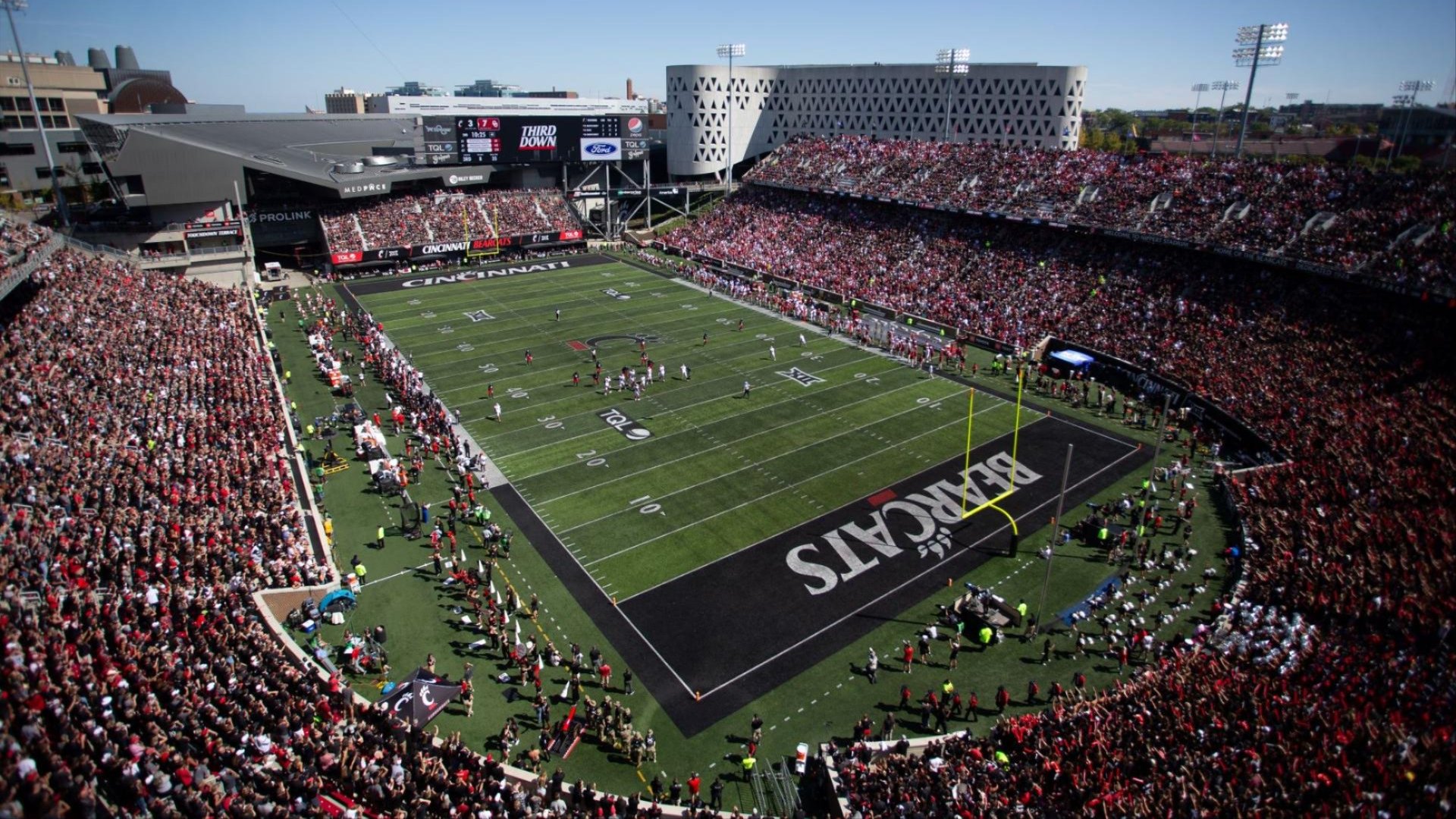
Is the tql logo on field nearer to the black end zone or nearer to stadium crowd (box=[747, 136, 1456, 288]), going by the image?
the black end zone

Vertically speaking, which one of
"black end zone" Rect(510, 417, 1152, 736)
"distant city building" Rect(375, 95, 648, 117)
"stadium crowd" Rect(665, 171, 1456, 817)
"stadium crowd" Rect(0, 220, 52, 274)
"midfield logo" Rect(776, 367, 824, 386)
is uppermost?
"distant city building" Rect(375, 95, 648, 117)

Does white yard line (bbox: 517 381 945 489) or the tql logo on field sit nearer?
white yard line (bbox: 517 381 945 489)

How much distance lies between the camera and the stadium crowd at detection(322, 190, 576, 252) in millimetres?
57938

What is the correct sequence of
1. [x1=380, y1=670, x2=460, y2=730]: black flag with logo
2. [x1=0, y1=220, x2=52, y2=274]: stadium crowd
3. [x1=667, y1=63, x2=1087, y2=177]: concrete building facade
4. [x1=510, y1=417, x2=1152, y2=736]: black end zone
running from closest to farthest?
[x1=380, y1=670, x2=460, y2=730]: black flag with logo
[x1=510, y1=417, x2=1152, y2=736]: black end zone
[x1=0, y1=220, x2=52, y2=274]: stadium crowd
[x1=667, y1=63, x2=1087, y2=177]: concrete building facade

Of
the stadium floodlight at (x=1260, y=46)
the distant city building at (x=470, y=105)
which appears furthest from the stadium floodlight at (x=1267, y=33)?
the distant city building at (x=470, y=105)

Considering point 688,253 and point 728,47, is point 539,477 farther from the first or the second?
point 728,47

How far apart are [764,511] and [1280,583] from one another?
1363 cm

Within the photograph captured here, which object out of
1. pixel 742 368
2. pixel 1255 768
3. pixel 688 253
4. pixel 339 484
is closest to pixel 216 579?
pixel 339 484

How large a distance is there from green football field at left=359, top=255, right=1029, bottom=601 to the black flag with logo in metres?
5.66

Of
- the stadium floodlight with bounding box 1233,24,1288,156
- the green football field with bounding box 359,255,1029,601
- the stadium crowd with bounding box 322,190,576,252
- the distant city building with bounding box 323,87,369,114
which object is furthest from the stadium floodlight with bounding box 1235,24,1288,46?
the distant city building with bounding box 323,87,369,114

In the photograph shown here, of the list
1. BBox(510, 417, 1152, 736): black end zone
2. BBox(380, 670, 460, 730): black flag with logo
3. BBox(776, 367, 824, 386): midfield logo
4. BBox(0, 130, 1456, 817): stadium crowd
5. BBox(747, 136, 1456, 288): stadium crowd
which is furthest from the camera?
BBox(776, 367, 824, 386): midfield logo

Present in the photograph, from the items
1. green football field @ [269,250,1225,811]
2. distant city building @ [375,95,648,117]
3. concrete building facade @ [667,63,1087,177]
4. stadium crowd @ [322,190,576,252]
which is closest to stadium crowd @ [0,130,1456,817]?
green football field @ [269,250,1225,811]

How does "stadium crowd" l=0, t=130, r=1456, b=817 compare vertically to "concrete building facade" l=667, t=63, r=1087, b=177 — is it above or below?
below

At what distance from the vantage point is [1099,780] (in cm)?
1345
